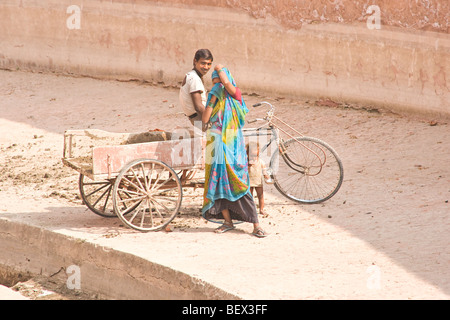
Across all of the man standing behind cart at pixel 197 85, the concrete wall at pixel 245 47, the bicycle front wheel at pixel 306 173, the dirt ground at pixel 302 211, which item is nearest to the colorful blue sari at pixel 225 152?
the man standing behind cart at pixel 197 85

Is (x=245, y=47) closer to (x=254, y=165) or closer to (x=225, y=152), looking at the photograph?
(x=254, y=165)

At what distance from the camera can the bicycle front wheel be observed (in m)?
7.77

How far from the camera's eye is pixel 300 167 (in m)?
8.02

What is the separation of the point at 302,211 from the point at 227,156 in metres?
1.22

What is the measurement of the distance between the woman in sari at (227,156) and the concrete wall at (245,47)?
13.5 ft

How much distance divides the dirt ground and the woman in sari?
28 centimetres

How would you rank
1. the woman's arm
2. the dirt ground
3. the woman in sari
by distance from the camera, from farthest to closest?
the woman in sari → the woman's arm → the dirt ground

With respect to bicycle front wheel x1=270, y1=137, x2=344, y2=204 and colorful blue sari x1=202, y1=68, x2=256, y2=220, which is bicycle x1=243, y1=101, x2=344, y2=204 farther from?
colorful blue sari x1=202, y1=68, x2=256, y2=220

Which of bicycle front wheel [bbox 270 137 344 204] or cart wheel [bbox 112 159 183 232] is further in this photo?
bicycle front wheel [bbox 270 137 344 204]

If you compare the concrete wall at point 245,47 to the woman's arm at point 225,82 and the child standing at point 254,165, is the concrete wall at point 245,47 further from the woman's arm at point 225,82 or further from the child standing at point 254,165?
the woman's arm at point 225,82

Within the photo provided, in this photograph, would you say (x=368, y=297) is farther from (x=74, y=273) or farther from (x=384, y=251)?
(x=74, y=273)

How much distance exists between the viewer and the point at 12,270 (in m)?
7.80

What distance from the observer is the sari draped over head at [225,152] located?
6969mm

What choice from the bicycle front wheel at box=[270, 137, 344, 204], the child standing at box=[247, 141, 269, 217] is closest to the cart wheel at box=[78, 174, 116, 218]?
the child standing at box=[247, 141, 269, 217]
